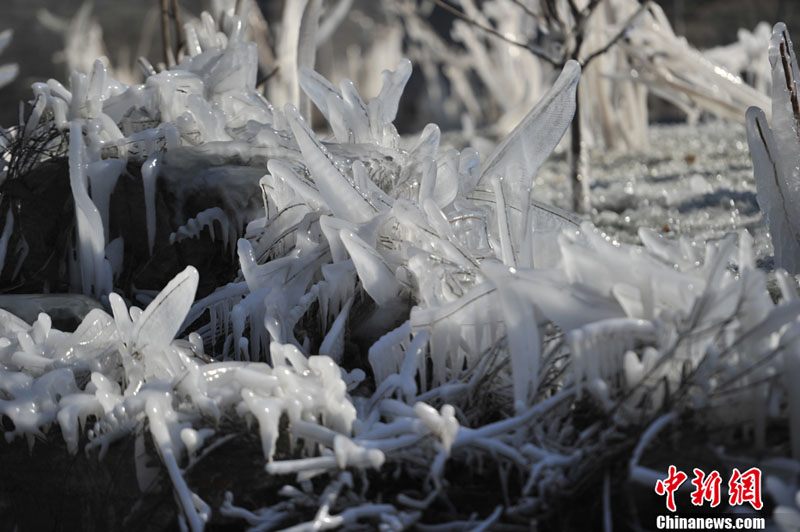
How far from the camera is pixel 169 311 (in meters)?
1.02

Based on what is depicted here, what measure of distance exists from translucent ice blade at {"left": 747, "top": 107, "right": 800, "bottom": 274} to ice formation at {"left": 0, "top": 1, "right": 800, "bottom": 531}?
0.74 ft

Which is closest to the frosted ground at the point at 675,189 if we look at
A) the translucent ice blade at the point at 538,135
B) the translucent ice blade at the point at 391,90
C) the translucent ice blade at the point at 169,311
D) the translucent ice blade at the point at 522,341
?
the translucent ice blade at the point at 538,135

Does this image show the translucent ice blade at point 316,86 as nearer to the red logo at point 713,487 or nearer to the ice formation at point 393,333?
the ice formation at point 393,333

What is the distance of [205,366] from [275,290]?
0.57 feet

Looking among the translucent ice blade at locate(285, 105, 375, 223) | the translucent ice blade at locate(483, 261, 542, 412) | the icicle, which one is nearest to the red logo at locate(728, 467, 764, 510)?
the translucent ice blade at locate(483, 261, 542, 412)

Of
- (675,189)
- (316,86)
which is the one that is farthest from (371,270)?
(675,189)

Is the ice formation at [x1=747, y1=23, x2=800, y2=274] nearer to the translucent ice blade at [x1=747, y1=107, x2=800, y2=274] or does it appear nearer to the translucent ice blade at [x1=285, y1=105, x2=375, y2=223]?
the translucent ice blade at [x1=747, y1=107, x2=800, y2=274]

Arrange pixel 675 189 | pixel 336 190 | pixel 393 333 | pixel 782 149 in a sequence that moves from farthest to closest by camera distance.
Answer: pixel 675 189 < pixel 782 149 < pixel 336 190 < pixel 393 333

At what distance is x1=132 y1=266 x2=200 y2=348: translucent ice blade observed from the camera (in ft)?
3.33

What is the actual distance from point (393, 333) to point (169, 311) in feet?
0.84

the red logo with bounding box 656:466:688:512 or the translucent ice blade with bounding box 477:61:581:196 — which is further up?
the translucent ice blade with bounding box 477:61:581:196

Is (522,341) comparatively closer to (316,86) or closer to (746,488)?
(746,488)

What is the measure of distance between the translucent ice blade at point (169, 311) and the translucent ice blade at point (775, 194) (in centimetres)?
81

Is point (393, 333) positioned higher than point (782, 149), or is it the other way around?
point (782, 149)
